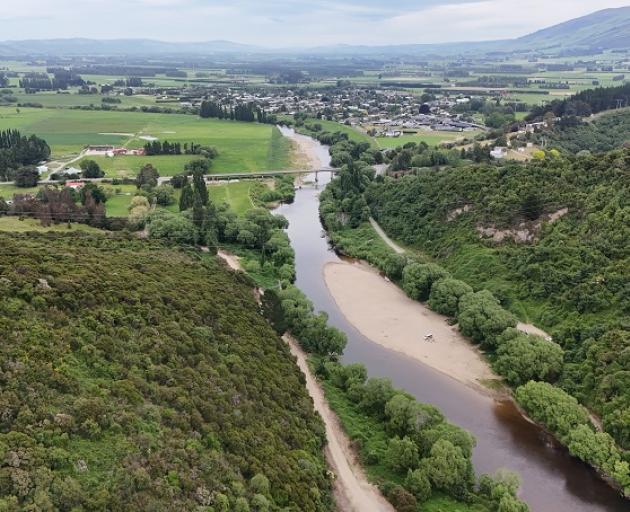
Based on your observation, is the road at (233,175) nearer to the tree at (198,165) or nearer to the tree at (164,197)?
the tree at (198,165)

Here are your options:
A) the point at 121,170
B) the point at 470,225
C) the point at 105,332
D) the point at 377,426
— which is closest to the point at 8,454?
the point at 105,332

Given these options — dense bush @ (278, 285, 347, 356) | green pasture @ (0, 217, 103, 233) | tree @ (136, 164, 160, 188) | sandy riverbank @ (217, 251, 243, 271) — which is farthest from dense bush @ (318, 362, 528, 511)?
tree @ (136, 164, 160, 188)

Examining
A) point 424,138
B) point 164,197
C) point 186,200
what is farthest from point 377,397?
point 424,138

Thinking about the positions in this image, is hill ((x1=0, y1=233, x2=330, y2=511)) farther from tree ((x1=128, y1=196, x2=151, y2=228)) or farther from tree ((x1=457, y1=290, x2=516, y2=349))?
tree ((x1=128, y1=196, x2=151, y2=228))

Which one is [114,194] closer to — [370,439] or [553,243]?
[553,243]

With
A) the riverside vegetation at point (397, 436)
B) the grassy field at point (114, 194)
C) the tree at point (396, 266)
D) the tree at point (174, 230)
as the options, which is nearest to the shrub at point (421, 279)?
the tree at point (396, 266)

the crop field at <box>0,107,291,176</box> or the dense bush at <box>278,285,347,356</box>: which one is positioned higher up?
the crop field at <box>0,107,291,176</box>

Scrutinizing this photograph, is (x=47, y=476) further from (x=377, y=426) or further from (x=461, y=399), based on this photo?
(x=461, y=399)
